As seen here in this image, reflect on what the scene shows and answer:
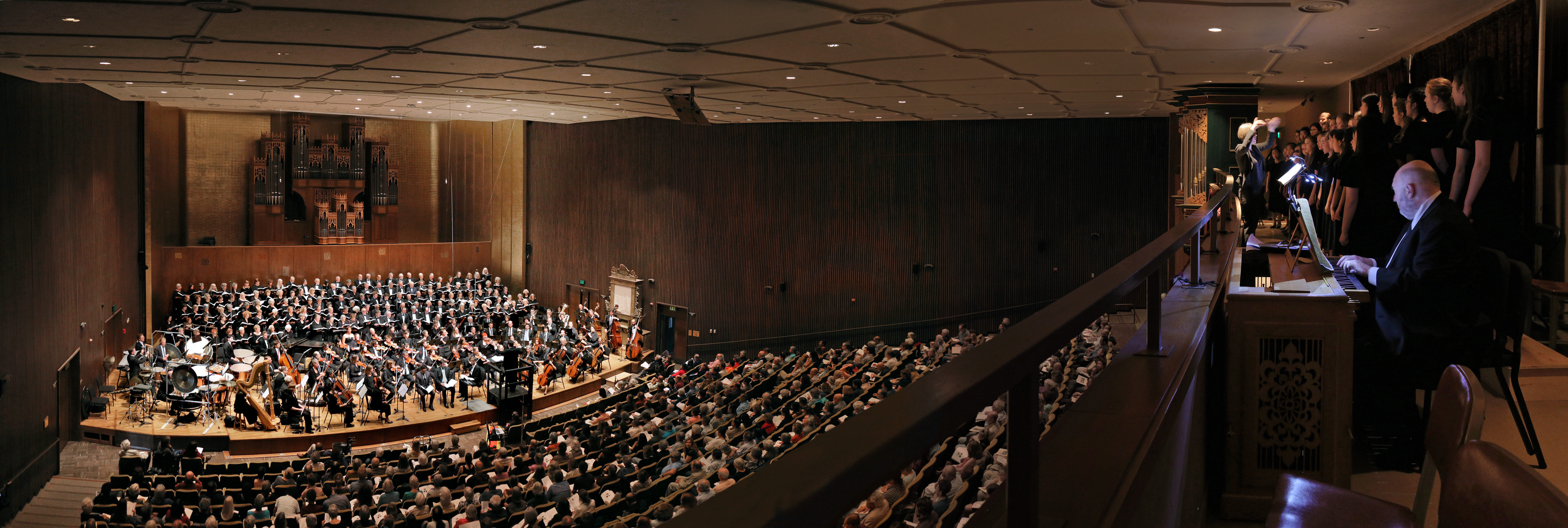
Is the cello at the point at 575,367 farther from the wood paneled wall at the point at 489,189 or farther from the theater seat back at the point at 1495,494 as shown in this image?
the theater seat back at the point at 1495,494

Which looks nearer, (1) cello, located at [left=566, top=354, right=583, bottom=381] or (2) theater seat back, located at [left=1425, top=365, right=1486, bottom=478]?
(2) theater seat back, located at [left=1425, top=365, right=1486, bottom=478]

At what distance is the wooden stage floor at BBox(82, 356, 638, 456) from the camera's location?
475 inches

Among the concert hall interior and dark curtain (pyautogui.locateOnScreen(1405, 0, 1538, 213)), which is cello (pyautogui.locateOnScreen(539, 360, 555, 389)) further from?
dark curtain (pyautogui.locateOnScreen(1405, 0, 1538, 213))

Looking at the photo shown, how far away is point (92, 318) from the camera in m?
13.4

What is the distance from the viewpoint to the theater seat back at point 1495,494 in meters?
0.98

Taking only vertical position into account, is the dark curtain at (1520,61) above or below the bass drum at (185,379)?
above

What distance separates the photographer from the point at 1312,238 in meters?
3.64

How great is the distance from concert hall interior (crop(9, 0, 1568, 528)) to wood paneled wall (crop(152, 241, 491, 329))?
8 cm

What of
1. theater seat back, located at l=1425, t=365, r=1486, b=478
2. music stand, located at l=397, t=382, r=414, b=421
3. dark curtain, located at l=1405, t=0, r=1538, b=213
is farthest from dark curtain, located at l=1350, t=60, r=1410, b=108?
music stand, located at l=397, t=382, r=414, b=421

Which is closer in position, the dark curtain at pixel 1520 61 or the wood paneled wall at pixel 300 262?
the dark curtain at pixel 1520 61

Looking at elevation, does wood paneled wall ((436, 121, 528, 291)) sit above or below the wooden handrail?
above

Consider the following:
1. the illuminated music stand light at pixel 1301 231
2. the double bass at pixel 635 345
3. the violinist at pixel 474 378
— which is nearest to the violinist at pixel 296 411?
the violinist at pixel 474 378

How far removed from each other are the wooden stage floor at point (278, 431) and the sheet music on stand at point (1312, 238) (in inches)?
474

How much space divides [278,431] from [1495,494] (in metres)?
13.9
